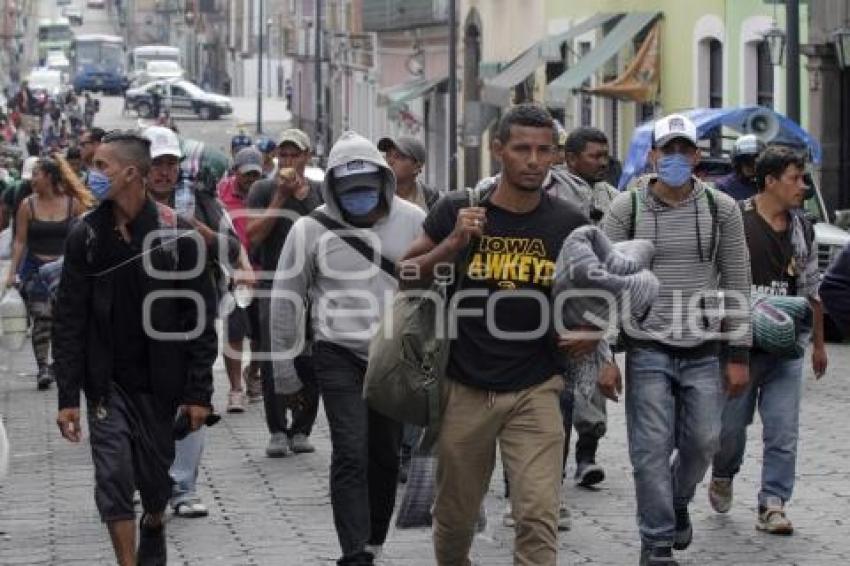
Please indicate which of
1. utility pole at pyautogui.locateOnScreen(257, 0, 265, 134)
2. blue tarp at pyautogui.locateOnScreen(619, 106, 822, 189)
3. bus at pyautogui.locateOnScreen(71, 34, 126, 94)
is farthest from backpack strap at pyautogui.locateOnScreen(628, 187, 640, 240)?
bus at pyautogui.locateOnScreen(71, 34, 126, 94)

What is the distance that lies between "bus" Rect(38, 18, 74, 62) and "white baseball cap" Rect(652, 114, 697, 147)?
140609mm

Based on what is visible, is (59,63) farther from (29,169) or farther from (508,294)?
(508,294)

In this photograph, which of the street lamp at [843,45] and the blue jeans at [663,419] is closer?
the blue jeans at [663,419]

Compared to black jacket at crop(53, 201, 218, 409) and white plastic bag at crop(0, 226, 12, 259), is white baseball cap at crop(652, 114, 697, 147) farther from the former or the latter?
white plastic bag at crop(0, 226, 12, 259)

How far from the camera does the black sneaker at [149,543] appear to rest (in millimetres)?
8875

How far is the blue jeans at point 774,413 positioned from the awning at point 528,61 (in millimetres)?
29656

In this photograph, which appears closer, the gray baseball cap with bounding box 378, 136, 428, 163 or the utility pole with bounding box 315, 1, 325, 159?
the gray baseball cap with bounding box 378, 136, 428, 163

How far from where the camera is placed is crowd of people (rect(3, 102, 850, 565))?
317 inches

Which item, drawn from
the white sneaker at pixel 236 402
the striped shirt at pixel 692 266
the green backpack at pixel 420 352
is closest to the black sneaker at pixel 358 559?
the green backpack at pixel 420 352

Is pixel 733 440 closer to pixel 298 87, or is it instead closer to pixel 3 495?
pixel 3 495

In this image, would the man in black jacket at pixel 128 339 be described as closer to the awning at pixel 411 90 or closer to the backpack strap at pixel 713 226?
the backpack strap at pixel 713 226

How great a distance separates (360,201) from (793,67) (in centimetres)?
1928

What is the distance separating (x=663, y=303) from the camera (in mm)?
9203

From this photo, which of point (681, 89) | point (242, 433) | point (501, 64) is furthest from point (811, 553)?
point (501, 64)
